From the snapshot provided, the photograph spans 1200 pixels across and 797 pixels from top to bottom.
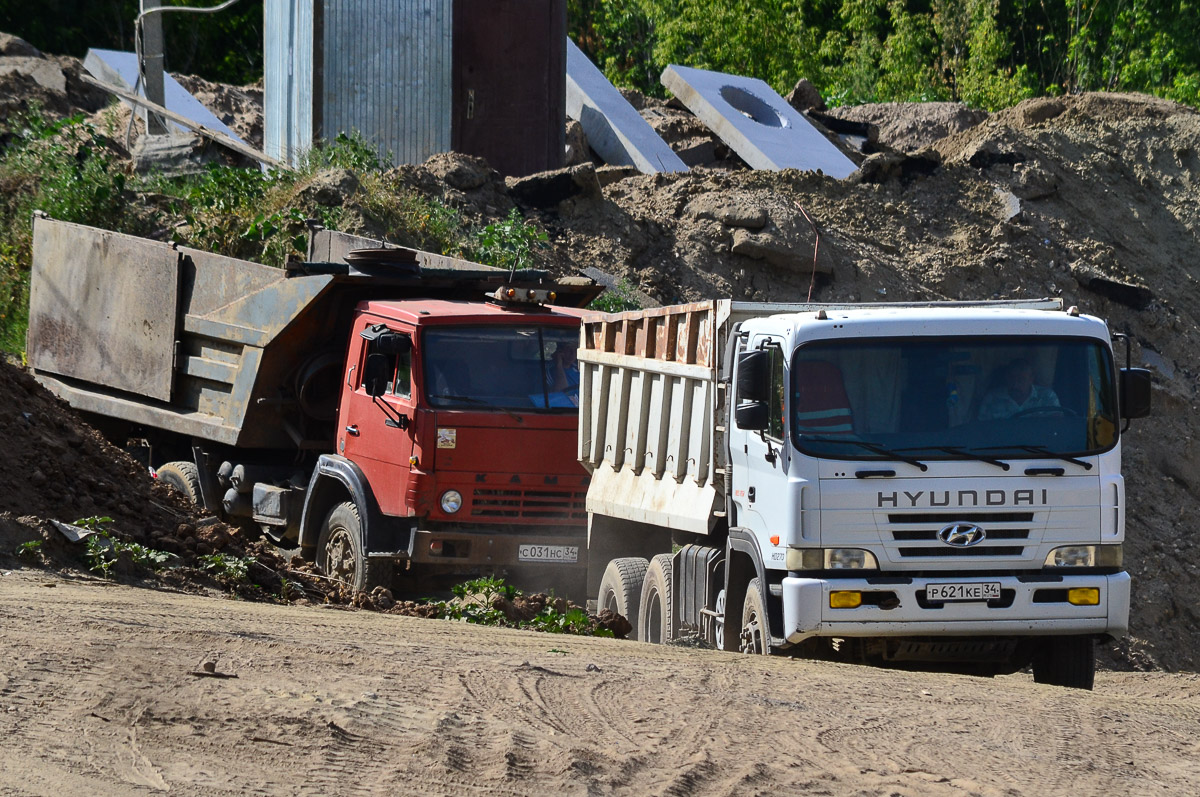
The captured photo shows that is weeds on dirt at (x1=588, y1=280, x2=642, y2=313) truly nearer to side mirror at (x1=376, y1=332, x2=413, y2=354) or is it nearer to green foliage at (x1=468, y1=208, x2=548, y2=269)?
green foliage at (x1=468, y1=208, x2=548, y2=269)

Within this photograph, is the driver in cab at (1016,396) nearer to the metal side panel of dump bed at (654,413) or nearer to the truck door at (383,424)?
the metal side panel of dump bed at (654,413)

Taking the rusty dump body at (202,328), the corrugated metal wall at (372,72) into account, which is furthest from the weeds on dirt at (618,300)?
the corrugated metal wall at (372,72)

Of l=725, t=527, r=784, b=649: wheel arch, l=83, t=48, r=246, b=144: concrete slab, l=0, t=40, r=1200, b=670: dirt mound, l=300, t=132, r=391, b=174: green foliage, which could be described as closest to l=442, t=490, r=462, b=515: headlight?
l=725, t=527, r=784, b=649: wheel arch

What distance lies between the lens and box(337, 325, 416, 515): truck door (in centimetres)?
1029

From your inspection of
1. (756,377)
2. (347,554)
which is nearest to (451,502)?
(347,554)

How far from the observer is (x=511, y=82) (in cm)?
2006

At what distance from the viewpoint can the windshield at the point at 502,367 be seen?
1027 centimetres

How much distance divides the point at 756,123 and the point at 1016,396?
1652 centimetres

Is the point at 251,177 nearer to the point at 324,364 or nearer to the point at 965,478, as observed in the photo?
the point at 324,364

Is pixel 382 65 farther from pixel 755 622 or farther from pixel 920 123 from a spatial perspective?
pixel 755 622

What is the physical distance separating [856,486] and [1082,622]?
144 centimetres

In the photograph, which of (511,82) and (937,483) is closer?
(937,483)

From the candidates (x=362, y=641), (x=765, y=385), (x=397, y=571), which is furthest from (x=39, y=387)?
(x=765, y=385)

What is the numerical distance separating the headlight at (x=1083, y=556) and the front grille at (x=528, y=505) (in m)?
3.89
